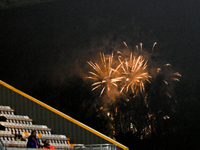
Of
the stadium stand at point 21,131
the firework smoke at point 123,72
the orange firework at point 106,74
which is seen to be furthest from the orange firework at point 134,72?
the stadium stand at point 21,131

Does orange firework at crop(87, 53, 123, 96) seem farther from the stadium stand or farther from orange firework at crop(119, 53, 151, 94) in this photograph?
the stadium stand

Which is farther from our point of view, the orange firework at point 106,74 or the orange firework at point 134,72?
the orange firework at point 106,74

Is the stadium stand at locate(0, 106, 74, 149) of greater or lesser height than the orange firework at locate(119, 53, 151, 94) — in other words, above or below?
below

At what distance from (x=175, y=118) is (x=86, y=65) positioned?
6343 millimetres

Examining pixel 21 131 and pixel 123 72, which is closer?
pixel 21 131

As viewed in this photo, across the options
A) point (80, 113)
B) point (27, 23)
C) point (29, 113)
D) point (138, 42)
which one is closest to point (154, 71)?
point (138, 42)

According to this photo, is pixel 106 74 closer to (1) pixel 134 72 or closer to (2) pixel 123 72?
(2) pixel 123 72

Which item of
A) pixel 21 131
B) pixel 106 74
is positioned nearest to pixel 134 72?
pixel 106 74

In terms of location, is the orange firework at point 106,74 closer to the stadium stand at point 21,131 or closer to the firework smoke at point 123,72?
the firework smoke at point 123,72

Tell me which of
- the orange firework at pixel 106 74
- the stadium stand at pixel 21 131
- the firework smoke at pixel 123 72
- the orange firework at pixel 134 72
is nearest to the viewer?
the stadium stand at pixel 21 131

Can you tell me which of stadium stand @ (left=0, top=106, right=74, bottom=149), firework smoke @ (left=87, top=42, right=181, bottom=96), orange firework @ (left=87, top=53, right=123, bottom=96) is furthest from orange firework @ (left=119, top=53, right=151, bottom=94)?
stadium stand @ (left=0, top=106, right=74, bottom=149)

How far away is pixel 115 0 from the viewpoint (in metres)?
21.1

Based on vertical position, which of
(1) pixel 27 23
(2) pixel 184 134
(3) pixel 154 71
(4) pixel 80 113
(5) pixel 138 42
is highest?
(1) pixel 27 23

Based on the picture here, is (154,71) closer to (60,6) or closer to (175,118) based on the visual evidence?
(175,118)
